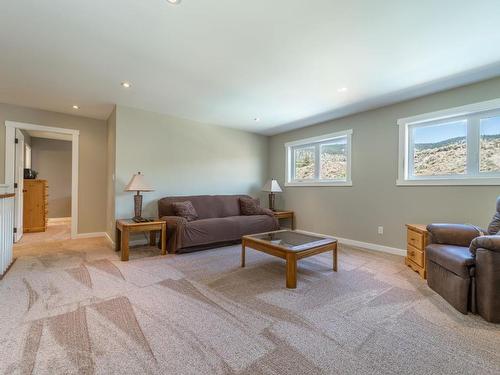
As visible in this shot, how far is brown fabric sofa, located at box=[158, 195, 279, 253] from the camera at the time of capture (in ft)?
12.0

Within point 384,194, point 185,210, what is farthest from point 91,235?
point 384,194

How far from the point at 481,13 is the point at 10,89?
545 cm

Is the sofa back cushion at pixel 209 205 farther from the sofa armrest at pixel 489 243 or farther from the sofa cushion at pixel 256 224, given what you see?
the sofa armrest at pixel 489 243

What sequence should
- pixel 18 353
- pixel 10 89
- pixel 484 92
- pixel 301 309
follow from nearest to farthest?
pixel 18 353 → pixel 301 309 → pixel 484 92 → pixel 10 89

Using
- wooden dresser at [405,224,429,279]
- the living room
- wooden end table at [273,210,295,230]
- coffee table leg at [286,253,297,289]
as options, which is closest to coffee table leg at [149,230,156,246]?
the living room

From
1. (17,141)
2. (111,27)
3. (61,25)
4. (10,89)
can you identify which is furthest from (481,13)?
(17,141)

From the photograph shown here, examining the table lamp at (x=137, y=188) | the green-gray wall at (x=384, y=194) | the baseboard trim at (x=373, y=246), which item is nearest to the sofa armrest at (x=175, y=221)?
the table lamp at (x=137, y=188)

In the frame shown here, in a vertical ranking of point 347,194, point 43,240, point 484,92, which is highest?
point 484,92

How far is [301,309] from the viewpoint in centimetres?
200

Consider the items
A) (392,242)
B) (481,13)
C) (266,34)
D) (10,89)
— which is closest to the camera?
(481,13)

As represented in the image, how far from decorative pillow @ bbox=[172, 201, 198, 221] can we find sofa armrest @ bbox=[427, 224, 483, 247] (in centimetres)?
328

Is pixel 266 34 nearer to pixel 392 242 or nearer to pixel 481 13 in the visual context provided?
pixel 481 13

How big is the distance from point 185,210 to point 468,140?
415 cm

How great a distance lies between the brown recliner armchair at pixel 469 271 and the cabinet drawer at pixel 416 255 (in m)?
0.31
